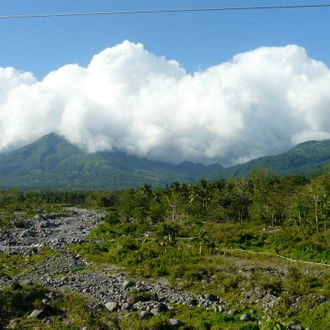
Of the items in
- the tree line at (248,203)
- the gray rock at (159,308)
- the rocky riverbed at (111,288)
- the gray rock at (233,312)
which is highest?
the tree line at (248,203)

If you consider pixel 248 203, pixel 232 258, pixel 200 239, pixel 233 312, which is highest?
pixel 248 203

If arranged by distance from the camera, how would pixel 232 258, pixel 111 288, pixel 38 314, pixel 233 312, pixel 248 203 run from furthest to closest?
pixel 248 203 → pixel 232 258 → pixel 111 288 → pixel 233 312 → pixel 38 314

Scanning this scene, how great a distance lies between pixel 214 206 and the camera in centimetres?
7031

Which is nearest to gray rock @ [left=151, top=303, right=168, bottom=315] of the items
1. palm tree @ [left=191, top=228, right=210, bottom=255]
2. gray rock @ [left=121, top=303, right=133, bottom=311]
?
gray rock @ [left=121, top=303, right=133, bottom=311]

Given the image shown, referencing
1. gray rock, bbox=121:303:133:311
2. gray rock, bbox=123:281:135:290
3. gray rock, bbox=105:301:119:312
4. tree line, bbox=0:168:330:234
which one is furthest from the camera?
tree line, bbox=0:168:330:234

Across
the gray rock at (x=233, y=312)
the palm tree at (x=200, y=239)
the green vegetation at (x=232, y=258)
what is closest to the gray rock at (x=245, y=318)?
the green vegetation at (x=232, y=258)

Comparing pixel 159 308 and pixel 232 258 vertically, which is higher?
pixel 159 308

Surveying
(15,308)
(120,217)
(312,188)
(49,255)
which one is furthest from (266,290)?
(120,217)

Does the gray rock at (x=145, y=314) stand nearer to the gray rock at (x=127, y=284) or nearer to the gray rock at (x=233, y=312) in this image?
the gray rock at (x=233, y=312)

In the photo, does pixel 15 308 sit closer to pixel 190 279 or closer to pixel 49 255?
pixel 190 279

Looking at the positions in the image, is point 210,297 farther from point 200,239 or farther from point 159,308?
point 200,239

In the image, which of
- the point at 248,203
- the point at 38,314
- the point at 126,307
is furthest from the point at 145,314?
the point at 248,203

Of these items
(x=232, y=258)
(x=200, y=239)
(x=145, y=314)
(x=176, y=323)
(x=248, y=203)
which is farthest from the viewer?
(x=248, y=203)

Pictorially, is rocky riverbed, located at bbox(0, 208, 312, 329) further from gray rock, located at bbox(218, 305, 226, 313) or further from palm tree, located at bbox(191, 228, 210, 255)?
palm tree, located at bbox(191, 228, 210, 255)
